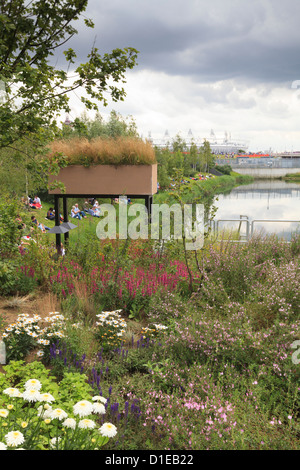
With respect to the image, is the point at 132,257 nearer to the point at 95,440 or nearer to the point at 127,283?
the point at 127,283

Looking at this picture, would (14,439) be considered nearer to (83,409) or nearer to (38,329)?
(83,409)

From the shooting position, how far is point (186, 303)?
493 cm

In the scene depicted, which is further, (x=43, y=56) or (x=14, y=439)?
(x=43, y=56)

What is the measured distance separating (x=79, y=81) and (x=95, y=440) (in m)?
4.85

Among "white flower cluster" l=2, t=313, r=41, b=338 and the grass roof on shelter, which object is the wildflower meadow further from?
the grass roof on shelter

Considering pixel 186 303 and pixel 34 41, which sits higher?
pixel 34 41

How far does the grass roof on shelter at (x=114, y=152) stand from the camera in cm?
848

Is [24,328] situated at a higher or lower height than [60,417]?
lower

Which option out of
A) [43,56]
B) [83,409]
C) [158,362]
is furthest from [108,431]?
[43,56]

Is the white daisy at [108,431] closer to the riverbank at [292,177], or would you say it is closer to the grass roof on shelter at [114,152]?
the grass roof on shelter at [114,152]

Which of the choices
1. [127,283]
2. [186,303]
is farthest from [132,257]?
[186,303]

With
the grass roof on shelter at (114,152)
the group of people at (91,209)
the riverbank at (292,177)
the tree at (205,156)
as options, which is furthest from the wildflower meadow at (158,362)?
the riverbank at (292,177)

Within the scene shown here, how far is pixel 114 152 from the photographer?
852 cm

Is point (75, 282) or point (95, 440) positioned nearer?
point (95, 440)
